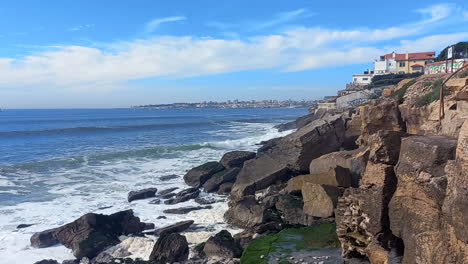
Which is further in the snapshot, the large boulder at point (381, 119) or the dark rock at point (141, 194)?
the dark rock at point (141, 194)

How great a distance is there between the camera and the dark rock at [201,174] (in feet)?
73.8

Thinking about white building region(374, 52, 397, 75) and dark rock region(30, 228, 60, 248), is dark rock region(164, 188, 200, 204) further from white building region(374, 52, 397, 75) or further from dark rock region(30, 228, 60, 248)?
white building region(374, 52, 397, 75)

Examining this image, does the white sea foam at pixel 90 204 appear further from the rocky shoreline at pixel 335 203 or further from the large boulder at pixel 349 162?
Answer: the large boulder at pixel 349 162

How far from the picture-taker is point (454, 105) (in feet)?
41.7

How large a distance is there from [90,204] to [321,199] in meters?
11.3

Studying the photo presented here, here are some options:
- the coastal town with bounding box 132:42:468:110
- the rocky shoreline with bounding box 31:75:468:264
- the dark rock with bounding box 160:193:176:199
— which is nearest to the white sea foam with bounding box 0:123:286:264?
the rocky shoreline with bounding box 31:75:468:264

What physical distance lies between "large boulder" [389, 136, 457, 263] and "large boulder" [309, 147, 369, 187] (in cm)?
465

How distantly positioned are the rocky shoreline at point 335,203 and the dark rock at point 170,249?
0.03 metres

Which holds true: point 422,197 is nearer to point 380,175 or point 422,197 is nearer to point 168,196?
point 380,175

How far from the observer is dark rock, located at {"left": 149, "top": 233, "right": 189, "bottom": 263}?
12312 mm

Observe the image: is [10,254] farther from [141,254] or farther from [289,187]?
[289,187]

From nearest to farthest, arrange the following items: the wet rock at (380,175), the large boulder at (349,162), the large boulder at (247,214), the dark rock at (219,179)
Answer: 1. the wet rock at (380,175)
2. the large boulder at (349,162)
3. the large boulder at (247,214)
4. the dark rock at (219,179)

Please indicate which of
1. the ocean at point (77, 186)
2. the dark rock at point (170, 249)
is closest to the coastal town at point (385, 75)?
the ocean at point (77, 186)

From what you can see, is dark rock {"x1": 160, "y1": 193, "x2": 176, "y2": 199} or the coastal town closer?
dark rock {"x1": 160, "y1": 193, "x2": 176, "y2": 199}
